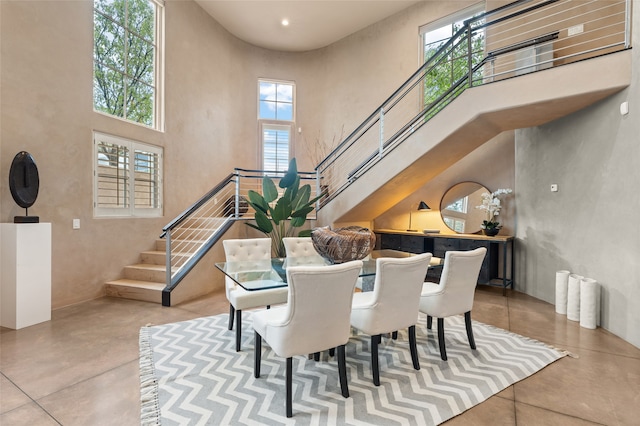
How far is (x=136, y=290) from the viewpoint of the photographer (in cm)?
440

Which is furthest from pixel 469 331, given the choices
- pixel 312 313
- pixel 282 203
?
pixel 282 203

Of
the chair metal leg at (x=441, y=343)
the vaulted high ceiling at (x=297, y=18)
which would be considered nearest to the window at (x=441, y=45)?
the vaulted high ceiling at (x=297, y=18)

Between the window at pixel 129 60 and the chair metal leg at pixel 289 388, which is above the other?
the window at pixel 129 60

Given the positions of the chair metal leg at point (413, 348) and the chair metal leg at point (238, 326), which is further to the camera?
the chair metal leg at point (238, 326)

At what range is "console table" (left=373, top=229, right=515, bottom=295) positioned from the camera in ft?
15.8

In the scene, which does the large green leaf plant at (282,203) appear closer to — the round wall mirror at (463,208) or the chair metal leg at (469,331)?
the round wall mirror at (463,208)

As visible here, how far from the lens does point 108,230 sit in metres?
4.64

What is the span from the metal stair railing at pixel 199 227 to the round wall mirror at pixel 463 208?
2495 mm

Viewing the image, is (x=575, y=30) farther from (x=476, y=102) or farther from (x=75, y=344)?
(x=75, y=344)

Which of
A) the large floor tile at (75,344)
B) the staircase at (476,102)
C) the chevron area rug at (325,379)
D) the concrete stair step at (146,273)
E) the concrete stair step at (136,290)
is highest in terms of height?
the staircase at (476,102)

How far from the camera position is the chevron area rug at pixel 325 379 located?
195cm

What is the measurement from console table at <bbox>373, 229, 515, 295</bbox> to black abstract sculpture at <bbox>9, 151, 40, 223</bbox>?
17.0 feet

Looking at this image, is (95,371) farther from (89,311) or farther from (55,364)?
(89,311)

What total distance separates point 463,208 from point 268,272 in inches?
164
